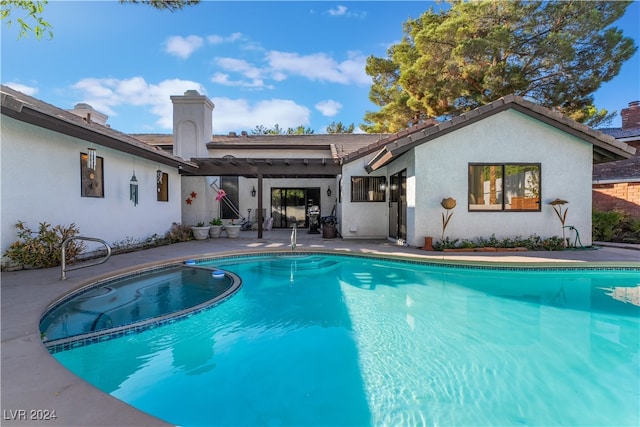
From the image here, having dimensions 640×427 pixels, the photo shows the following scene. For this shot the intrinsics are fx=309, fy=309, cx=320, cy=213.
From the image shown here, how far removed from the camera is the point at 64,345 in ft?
11.7

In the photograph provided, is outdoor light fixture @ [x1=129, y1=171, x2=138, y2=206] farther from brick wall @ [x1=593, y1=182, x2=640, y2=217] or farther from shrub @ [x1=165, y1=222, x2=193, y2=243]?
brick wall @ [x1=593, y1=182, x2=640, y2=217]

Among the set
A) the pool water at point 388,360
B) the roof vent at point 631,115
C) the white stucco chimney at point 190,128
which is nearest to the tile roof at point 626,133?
the roof vent at point 631,115

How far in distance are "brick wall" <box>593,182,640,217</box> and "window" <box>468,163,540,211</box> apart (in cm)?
623

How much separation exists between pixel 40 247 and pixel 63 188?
155 cm

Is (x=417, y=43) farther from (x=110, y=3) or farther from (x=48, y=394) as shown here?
(x=48, y=394)

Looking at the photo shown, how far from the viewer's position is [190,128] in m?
15.6

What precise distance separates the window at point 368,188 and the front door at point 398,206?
0.41 m

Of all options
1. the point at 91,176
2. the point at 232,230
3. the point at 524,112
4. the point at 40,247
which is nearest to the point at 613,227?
the point at 524,112

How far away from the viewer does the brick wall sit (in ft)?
39.4

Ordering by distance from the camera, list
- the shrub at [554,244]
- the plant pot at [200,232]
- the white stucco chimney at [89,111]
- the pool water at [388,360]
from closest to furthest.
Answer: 1. the pool water at [388,360]
2. the shrub at [554,244]
3. the plant pot at [200,232]
4. the white stucco chimney at [89,111]

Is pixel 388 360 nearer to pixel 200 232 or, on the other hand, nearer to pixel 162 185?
pixel 200 232

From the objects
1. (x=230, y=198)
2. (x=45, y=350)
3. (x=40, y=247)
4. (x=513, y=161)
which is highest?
(x=513, y=161)

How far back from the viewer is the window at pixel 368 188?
1229 cm

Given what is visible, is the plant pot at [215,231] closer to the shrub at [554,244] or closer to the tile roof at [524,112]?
the tile roof at [524,112]
